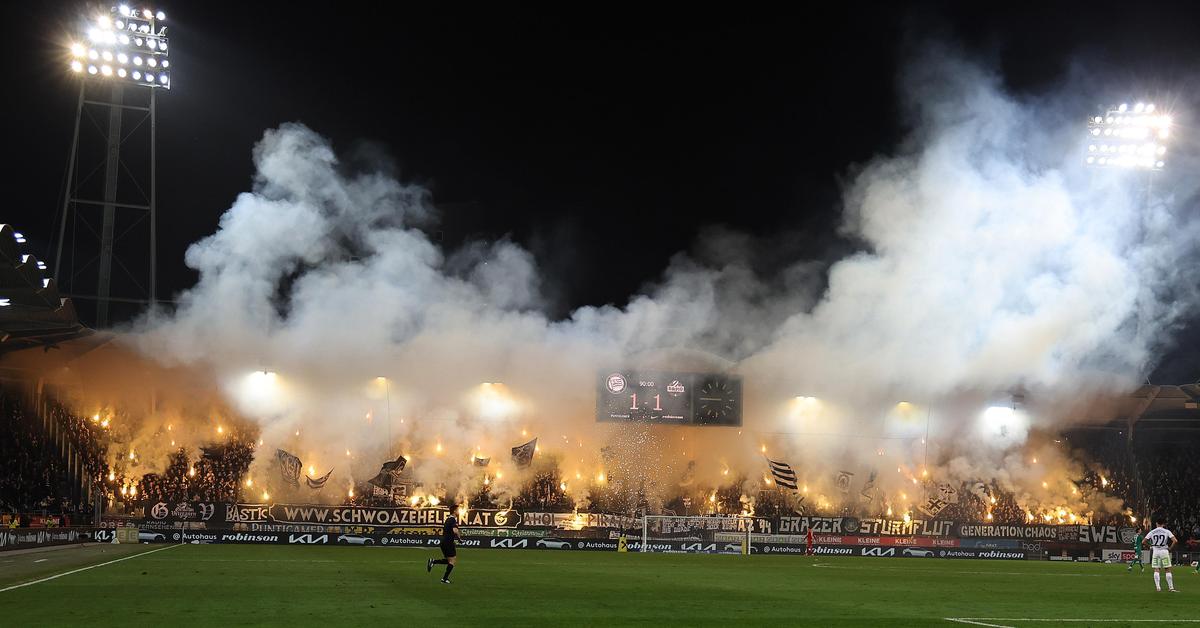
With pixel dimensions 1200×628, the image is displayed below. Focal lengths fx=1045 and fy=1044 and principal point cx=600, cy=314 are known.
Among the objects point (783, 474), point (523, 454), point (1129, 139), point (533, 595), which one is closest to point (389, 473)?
point (523, 454)

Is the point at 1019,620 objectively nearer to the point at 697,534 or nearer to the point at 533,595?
the point at 533,595

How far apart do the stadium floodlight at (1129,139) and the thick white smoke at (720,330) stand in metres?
0.81

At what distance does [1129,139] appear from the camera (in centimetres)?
3862

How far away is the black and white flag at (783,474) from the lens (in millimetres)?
48625

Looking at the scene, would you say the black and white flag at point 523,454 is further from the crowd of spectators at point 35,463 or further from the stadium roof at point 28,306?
the stadium roof at point 28,306

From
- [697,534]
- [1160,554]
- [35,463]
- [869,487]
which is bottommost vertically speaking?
[697,534]

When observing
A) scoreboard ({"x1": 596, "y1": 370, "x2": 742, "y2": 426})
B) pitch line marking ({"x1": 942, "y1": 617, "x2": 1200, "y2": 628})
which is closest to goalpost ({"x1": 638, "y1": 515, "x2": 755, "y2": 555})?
scoreboard ({"x1": 596, "y1": 370, "x2": 742, "y2": 426})

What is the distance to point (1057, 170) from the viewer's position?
39.8 m

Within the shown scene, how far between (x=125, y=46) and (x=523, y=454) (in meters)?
22.6

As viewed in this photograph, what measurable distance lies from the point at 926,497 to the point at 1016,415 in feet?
19.2

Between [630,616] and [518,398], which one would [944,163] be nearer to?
[518,398]

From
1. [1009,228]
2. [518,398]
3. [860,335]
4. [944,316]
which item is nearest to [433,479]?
[518,398]

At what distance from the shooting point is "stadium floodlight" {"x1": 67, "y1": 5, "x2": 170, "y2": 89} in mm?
35656

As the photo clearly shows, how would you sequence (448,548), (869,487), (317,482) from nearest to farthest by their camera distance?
1. (448,548)
2. (317,482)
3. (869,487)
